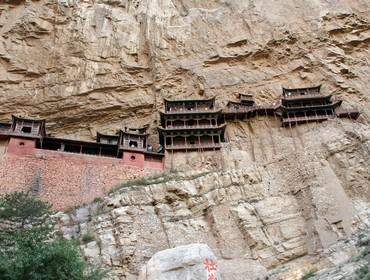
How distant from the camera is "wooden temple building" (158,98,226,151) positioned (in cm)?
3038

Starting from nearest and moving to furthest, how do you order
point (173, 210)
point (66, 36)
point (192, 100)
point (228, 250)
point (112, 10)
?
point (228, 250), point (173, 210), point (192, 100), point (66, 36), point (112, 10)

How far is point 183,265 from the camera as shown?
606 inches

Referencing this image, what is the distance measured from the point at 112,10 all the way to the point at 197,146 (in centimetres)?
1437

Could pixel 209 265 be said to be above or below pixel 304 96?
below

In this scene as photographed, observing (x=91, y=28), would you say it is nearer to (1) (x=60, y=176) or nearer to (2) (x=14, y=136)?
(2) (x=14, y=136)

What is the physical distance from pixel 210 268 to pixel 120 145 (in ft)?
48.8

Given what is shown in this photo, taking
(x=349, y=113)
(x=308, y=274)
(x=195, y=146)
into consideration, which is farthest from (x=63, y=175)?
(x=349, y=113)

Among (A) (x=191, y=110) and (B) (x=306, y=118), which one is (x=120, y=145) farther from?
(B) (x=306, y=118)

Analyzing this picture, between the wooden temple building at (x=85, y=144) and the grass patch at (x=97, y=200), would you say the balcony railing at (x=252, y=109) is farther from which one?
the grass patch at (x=97, y=200)

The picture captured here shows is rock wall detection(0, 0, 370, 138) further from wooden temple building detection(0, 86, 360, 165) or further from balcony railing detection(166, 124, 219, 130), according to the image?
balcony railing detection(166, 124, 219, 130)

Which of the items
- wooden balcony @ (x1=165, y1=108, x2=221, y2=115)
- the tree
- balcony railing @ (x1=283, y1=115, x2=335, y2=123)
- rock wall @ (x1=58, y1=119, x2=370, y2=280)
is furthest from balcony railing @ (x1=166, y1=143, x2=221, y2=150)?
the tree

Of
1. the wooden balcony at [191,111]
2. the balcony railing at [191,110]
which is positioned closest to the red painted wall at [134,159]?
the wooden balcony at [191,111]

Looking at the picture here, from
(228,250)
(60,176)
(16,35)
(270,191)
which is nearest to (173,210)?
(228,250)

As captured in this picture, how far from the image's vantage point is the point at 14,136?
2756 cm
